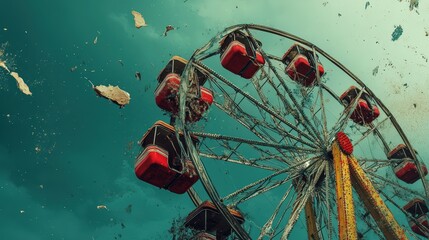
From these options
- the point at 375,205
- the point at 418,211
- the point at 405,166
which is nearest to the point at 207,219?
the point at 375,205

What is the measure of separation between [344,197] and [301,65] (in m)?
8.89

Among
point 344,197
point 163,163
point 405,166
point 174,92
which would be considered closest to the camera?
point 344,197

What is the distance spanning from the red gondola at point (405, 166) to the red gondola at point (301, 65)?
5.28 metres

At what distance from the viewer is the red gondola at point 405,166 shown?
1884cm

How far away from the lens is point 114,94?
48.0ft

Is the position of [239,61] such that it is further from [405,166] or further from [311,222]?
[405,166]

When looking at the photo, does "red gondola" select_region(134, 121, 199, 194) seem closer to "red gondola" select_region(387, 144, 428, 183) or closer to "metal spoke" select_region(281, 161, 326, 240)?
"metal spoke" select_region(281, 161, 326, 240)

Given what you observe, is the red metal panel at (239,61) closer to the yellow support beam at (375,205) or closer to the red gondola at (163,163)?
the red gondola at (163,163)

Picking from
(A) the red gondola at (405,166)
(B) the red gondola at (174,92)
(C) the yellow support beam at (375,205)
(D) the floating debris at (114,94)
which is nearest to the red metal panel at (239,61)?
(B) the red gondola at (174,92)

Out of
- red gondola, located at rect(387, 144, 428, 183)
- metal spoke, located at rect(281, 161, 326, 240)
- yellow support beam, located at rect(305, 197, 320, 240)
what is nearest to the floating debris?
metal spoke, located at rect(281, 161, 326, 240)

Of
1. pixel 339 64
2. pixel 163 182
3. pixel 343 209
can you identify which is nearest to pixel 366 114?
pixel 339 64

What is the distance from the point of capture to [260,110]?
14711mm

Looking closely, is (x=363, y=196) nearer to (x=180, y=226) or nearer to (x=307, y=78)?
(x=180, y=226)

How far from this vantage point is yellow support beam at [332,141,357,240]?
10.1 meters
